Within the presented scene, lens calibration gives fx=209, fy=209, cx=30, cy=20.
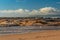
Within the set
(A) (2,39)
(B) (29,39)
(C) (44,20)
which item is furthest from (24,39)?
(C) (44,20)

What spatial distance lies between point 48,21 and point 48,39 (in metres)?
23.7

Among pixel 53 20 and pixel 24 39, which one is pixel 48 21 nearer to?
pixel 53 20

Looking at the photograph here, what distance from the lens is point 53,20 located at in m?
34.1

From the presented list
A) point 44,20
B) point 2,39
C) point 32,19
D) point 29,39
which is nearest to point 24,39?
point 29,39

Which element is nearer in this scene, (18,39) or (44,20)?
(18,39)

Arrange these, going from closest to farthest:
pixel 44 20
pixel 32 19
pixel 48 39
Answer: pixel 48 39
pixel 44 20
pixel 32 19

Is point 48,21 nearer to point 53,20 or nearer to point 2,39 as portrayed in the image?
point 53,20

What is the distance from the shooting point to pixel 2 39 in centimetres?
1089

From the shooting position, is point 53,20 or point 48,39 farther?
point 53,20

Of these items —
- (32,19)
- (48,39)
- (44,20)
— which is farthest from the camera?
(32,19)

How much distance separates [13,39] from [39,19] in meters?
25.0

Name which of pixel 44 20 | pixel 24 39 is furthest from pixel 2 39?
pixel 44 20

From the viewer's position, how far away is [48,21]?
34.2 metres

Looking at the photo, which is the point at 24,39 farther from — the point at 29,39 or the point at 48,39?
the point at 48,39
